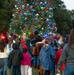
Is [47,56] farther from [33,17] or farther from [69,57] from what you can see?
[33,17]

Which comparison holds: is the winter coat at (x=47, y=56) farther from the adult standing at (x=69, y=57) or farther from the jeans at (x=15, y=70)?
the adult standing at (x=69, y=57)

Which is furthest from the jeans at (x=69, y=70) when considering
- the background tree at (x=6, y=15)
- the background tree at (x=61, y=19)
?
the background tree at (x=61, y=19)

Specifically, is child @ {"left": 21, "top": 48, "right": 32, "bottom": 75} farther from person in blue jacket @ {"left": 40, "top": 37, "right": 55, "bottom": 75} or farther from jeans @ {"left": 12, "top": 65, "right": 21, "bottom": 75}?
person in blue jacket @ {"left": 40, "top": 37, "right": 55, "bottom": 75}

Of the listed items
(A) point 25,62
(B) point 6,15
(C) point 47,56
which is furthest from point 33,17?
(C) point 47,56

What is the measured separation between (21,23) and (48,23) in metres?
2.32

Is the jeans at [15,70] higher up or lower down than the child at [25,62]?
lower down

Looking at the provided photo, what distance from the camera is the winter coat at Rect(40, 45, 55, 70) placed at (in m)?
12.2

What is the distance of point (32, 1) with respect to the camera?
3316cm

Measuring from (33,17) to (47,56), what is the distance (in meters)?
19.2

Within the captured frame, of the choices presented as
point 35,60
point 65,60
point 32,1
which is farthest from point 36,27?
point 65,60

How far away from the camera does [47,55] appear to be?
1237 centimetres

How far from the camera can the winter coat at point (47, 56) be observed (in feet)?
40.1

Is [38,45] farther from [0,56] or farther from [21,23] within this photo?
[21,23]

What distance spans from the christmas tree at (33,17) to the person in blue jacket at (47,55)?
17790 mm
